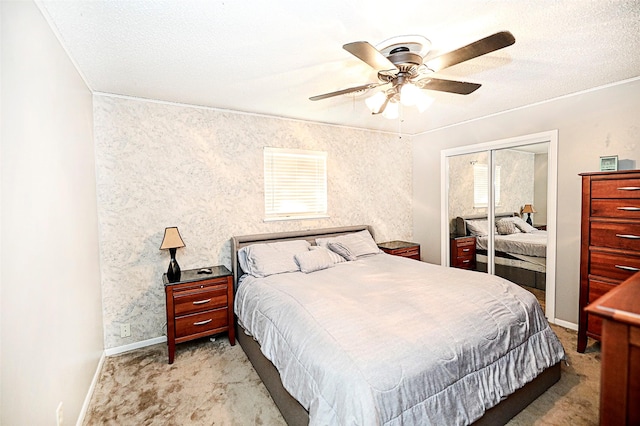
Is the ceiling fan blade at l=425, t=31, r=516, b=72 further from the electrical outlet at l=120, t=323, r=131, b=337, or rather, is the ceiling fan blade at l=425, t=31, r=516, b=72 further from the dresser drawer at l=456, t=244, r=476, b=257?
the electrical outlet at l=120, t=323, r=131, b=337

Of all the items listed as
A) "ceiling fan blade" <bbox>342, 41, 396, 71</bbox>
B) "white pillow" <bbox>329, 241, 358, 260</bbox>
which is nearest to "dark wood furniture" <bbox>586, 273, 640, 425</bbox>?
"ceiling fan blade" <bbox>342, 41, 396, 71</bbox>

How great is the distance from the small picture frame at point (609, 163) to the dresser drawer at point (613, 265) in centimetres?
85

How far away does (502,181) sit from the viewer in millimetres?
3922

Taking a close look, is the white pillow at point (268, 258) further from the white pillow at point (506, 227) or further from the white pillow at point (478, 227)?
the white pillow at point (506, 227)

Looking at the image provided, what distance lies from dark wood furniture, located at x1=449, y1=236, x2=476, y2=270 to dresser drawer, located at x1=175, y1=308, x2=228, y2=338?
11.2ft

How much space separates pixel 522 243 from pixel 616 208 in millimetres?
1318

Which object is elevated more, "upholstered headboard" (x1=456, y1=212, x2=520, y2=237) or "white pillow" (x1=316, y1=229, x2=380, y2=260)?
"upholstered headboard" (x1=456, y1=212, x2=520, y2=237)

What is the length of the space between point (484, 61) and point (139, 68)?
270cm

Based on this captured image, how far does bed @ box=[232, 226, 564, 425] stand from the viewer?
1432mm

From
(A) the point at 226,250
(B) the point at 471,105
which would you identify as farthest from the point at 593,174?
(A) the point at 226,250

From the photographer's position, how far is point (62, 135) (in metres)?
1.92

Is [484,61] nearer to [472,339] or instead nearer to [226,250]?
[472,339]

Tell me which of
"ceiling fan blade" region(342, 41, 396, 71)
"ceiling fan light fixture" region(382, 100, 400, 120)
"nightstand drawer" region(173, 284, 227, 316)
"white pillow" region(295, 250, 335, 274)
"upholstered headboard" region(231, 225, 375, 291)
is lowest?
"nightstand drawer" region(173, 284, 227, 316)

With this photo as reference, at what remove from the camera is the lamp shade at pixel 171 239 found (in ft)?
9.43
